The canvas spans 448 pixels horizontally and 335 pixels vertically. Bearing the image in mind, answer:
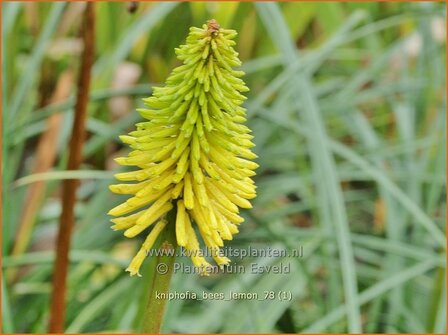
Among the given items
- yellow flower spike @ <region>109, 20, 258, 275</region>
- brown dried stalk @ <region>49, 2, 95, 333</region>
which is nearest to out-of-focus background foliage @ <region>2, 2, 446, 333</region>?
brown dried stalk @ <region>49, 2, 95, 333</region>

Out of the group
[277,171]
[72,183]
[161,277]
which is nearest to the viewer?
[161,277]

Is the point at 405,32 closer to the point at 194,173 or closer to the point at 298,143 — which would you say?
the point at 298,143

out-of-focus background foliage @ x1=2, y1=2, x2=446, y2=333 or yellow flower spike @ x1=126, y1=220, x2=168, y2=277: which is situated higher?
out-of-focus background foliage @ x1=2, y1=2, x2=446, y2=333

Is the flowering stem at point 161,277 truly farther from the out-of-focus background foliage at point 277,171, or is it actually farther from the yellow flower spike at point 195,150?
the out-of-focus background foliage at point 277,171

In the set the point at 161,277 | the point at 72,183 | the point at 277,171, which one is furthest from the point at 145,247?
the point at 277,171

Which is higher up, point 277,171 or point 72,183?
point 277,171

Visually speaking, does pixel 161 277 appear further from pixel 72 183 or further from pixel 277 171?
pixel 277 171

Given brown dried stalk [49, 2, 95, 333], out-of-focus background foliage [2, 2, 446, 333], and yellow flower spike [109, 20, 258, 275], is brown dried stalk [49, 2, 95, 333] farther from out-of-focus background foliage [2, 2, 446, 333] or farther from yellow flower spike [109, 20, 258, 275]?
yellow flower spike [109, 20, 258, 275]
